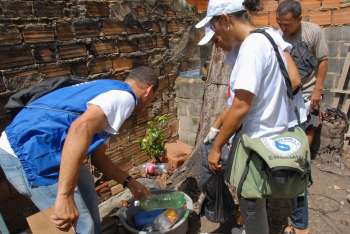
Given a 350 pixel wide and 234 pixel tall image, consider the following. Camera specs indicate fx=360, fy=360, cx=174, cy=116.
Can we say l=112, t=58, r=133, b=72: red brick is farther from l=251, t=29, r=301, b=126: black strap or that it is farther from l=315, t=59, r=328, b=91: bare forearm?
l=251, t=29, r=301, b=126: black strap

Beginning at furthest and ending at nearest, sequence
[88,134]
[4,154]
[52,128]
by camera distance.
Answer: [4,154]
[52,128]
[88,134]

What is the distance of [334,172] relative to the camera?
4.28 metres

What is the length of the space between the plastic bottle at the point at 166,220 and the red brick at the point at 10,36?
1884 mm

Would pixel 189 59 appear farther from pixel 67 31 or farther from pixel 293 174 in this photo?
pixel 293 174

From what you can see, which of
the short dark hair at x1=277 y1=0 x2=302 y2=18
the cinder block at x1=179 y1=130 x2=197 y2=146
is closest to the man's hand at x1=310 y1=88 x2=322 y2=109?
the short dark hair at x1=277 y1=0 x2=302 y2=18

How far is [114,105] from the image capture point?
71.3 inches

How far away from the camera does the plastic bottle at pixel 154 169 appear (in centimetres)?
428

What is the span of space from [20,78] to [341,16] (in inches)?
153

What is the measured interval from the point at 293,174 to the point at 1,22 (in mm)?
2492

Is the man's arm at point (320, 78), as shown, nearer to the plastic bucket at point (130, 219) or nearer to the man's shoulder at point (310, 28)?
the man's shoulder at point (310, 28)

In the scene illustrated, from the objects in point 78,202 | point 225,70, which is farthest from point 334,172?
point 78,202

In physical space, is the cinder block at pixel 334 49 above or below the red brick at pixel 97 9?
below

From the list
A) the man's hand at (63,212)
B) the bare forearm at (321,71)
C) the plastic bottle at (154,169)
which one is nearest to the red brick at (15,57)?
the man's hand at (63,212)

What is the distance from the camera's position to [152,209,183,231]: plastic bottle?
2.81 meters
